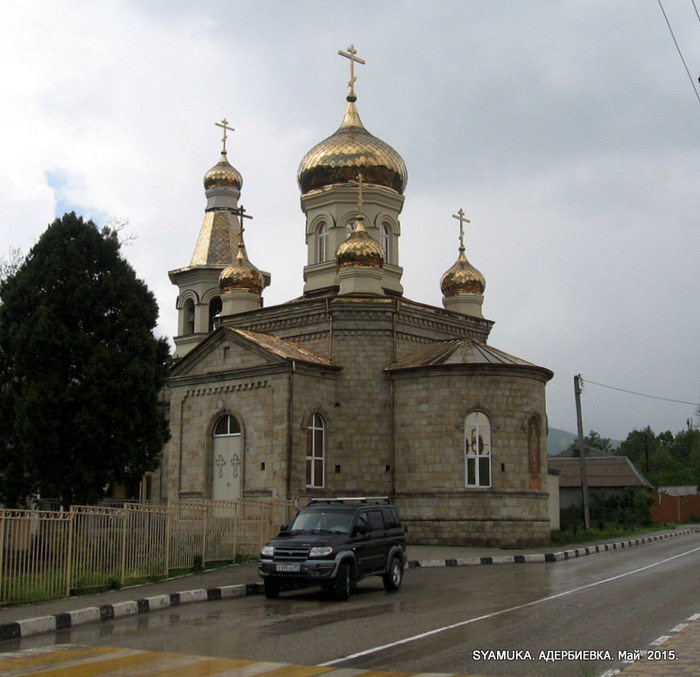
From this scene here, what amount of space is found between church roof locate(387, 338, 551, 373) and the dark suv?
9.44 metres

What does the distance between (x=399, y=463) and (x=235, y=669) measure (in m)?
16.8

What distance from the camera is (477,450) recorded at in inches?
938

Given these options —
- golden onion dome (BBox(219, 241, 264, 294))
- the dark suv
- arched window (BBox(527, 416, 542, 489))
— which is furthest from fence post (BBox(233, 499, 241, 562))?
golden onion dome (BBox(219, 241, 264, 294))

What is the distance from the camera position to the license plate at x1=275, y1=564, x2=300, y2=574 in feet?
43.0

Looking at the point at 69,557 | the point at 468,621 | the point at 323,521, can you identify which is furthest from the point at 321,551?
the point at 69,557

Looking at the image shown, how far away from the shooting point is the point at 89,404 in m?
18.3

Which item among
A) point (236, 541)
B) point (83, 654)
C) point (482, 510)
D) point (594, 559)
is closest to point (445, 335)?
point (482, 510)

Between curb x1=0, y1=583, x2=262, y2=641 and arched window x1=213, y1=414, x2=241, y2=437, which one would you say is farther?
arched window x1=213, y1=414, x2=241, y2=437

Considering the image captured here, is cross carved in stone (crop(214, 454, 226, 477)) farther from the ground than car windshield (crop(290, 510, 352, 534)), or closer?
farther from the ground

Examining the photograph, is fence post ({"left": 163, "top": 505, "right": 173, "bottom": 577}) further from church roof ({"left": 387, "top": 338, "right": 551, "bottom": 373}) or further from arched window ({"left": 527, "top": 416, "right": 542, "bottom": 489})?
arched window ({"left": 527, "top": 416, "right": 542, "bottom": 489})

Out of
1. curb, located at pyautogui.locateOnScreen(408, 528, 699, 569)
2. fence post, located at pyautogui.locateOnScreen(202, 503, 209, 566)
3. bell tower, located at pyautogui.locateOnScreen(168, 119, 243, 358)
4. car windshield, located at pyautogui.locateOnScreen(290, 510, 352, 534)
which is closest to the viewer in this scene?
car windshield, located at pyautogui.locateOnScreen(290, 510, 352, 534)

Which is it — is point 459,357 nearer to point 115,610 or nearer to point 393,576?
point 393,576

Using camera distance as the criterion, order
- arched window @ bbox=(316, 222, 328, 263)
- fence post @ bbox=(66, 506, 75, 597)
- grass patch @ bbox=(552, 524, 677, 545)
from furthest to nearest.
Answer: arched window @ bbox=(316, 222, 328, 263) → grass patch @ bbox=(552, 524, 677, 545) → fence post @ bbox=(66, 506, 75, 597)

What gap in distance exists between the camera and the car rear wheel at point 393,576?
Answer: 47.0 ft
